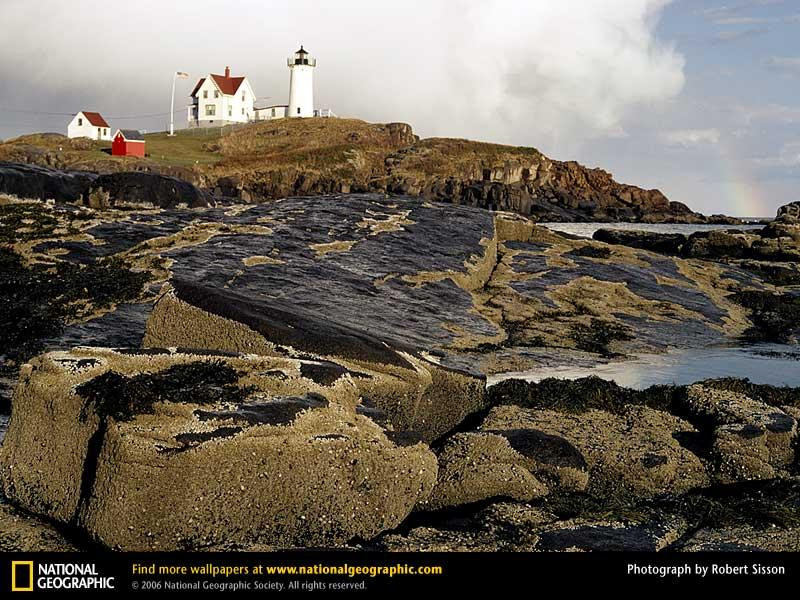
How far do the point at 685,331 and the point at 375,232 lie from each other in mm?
5751

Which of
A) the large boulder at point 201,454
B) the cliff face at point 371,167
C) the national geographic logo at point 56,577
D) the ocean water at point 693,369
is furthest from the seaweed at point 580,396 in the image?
the cliff face at point 371,167

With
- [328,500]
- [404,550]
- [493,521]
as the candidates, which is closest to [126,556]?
[328,500]

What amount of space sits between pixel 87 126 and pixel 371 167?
40.1 meters

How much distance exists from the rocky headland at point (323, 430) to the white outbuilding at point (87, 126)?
102832 mm

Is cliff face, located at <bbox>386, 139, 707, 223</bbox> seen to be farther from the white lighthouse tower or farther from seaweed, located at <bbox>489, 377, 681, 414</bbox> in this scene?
seaweed, located at <bbox>489, 377, 681, 414</bbox>

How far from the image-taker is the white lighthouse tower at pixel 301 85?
11969 centimetres

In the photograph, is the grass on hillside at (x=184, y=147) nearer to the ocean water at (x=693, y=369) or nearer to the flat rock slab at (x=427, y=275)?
the flat rock slab at (x=427, y=275)

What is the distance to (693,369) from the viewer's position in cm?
1122

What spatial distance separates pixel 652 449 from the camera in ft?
21.8

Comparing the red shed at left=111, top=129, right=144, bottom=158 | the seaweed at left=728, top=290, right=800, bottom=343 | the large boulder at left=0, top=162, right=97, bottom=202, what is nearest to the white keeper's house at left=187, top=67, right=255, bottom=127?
the red shed at left=111, top=129, right=144, bottom=158

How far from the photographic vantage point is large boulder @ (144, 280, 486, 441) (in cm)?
664

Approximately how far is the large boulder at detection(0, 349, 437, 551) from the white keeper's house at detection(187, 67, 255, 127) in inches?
4543

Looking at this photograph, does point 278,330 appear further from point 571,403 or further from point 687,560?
point 687,560

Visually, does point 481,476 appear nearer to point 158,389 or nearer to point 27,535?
point 158,389
